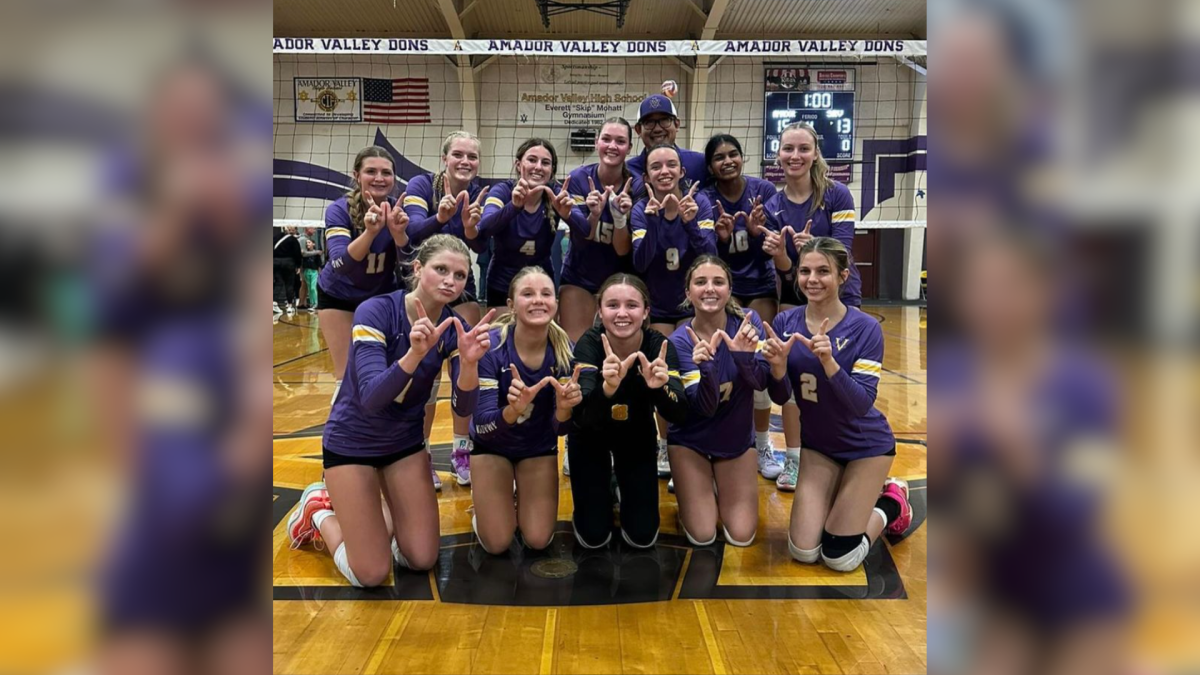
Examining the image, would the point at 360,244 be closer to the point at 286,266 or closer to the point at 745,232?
the point at 745,232

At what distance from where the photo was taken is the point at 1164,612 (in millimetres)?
441

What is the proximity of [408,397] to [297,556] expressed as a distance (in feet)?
2.80

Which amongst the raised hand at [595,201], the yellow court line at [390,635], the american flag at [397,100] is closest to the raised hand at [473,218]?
the raised hand at [595,201]

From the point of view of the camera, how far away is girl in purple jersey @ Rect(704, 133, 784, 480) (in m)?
3.82

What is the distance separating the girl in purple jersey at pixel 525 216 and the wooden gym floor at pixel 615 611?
4.27 ft

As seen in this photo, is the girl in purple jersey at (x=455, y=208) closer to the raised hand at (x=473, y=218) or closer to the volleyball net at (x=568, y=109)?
the raised hand at (x=473, y=218)

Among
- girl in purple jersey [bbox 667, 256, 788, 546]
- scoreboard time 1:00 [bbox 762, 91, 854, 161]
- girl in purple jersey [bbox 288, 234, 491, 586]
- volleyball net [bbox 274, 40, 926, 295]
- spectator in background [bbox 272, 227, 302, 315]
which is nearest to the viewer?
girl in purple jersey [bbox 288, 234, 491, 586]

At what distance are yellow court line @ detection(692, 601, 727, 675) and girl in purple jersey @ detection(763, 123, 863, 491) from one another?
1.44m

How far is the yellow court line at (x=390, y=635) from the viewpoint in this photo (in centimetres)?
214

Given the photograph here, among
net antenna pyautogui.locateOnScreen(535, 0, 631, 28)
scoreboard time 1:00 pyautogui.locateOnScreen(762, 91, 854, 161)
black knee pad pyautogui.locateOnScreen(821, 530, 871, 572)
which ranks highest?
net antenna pyautogui.locateOnScreen(535, 0, 631, 28)

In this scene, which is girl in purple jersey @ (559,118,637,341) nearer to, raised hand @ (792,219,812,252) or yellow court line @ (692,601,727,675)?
raised hand @ (792,219,812,252)

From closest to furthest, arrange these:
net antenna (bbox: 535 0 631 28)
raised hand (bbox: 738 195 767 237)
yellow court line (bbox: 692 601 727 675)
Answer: yellow court line (bbox: 692 601 727 675)
raised hand (bbox: 738 195 767 237)
net antenna (bbox: 535 0 631 28)

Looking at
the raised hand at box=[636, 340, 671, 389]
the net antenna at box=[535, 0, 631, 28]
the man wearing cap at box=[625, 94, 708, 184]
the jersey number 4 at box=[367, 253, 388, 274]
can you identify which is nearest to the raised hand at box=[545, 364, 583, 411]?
the raised hand at box=[636, 340, 671, 389]

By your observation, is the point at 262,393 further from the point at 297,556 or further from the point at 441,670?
the point at 297,556
